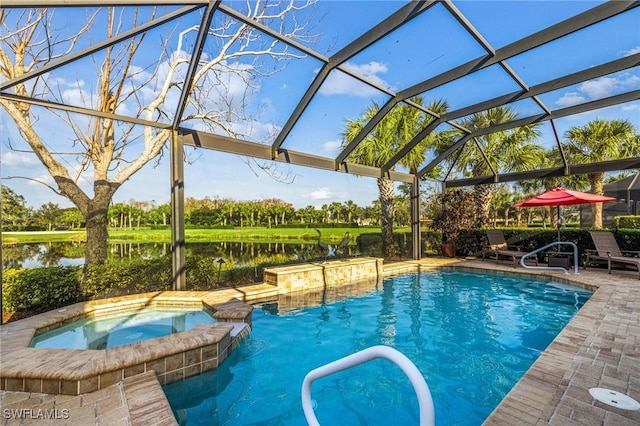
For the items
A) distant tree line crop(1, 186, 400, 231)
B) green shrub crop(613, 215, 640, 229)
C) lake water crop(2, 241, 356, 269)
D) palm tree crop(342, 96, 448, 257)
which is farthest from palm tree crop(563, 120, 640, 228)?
lake water crop(2, 241, 356, 269)

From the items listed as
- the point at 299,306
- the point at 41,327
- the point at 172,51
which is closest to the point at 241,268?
the point at 299,306

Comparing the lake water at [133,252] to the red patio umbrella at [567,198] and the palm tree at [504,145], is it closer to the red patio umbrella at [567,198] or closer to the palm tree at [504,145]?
the red patio umbrella at [567,198]

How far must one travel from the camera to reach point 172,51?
8195 mm

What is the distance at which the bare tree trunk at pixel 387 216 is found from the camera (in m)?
13.7

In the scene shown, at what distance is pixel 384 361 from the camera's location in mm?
4637

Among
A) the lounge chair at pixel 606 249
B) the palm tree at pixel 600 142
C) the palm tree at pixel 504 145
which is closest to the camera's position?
the lounge chair at pixel 606 249

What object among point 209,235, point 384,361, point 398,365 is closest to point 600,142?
point 384,361

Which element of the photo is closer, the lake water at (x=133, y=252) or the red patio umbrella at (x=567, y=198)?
the lake water at (x=133, y=252)

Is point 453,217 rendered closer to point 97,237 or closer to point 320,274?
point 320,274

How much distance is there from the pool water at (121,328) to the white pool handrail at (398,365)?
3914 millimetres

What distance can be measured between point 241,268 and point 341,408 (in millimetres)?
5941

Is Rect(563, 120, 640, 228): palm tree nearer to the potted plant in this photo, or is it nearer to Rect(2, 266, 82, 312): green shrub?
the potted plant

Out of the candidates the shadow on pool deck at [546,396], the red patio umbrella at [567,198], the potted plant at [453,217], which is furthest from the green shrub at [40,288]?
the red patio umbrella at [567,198]

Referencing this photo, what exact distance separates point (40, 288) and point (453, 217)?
1336cm
